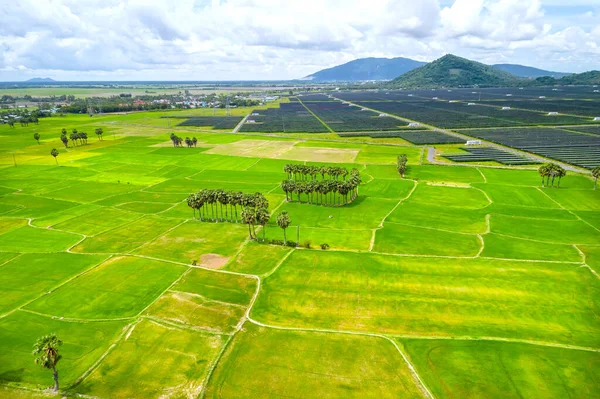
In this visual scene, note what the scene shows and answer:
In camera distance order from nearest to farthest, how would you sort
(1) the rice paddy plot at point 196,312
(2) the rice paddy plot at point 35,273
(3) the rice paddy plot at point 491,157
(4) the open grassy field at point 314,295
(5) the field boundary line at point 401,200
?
1. (4) the open grassy field at point 314,295
2. (1) the rice paddy plot at point 196,312
3. (2) the rice paddy plot at point 35,273
4. (5) the field boundary line at point 401,200
5. (3) the rice paddy plot at point 491,157

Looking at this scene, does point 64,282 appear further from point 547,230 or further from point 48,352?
point 547,230

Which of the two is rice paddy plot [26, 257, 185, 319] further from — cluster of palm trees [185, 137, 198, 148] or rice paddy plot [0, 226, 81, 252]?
cluster of palm trees [185, 137, 198, 148]

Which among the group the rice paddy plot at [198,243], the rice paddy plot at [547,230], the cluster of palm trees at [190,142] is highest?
the cluster of palm trees at [190,142]

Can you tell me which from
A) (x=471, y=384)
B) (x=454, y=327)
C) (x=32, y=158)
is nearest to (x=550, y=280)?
(x=454, y=327)

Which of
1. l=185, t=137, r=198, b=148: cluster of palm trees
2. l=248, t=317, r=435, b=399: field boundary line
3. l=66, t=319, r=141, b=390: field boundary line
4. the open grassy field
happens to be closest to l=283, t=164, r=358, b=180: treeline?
the open grassy field

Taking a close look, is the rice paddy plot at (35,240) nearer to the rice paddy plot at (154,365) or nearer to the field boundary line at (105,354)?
the field boundary line at (105,354)

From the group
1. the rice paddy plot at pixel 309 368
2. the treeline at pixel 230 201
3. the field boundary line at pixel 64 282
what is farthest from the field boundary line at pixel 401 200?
the field boundary line at pixel 64 282
